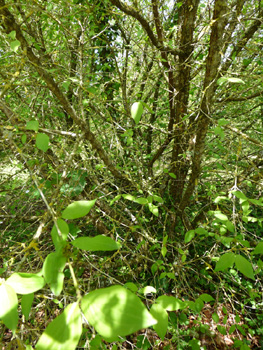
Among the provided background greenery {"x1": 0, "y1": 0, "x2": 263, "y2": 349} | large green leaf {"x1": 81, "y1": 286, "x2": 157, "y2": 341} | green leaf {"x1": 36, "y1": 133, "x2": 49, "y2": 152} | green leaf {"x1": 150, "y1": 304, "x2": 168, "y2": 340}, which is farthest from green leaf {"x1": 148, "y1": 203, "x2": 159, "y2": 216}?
large green leaf {"x1": 81, "y1": 286, "x2": 157, "y2": 341}

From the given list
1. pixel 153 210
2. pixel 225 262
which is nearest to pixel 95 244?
pixel 225 262

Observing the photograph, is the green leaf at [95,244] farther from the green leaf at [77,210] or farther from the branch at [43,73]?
the branch at [43,73]

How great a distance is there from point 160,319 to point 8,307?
57 cm

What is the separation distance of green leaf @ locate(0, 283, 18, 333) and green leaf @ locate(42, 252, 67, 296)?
72mm

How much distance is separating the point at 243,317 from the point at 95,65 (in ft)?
12.5

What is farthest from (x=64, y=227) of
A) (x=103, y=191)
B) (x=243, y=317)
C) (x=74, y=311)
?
(x=243, y=317)

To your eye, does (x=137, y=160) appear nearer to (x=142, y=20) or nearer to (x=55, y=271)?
(x=142, y=20)

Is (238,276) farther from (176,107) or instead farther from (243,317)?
(176,107)

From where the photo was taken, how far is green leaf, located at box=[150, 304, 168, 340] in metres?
0.79

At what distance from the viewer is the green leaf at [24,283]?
0.49 m

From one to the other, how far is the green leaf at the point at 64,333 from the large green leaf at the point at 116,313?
33mm

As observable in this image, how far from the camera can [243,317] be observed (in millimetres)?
2633

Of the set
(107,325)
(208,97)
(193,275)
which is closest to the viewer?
(107,325)

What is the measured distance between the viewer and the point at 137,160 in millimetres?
2211
